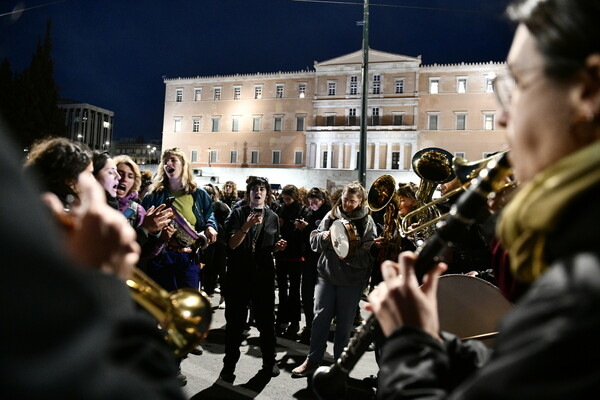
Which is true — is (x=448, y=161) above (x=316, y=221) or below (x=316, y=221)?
above

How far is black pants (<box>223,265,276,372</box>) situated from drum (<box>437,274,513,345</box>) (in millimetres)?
2778

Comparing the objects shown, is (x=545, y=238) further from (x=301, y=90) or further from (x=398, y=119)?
(x=301, y=90)

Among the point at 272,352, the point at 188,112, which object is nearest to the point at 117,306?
the point at 272,352

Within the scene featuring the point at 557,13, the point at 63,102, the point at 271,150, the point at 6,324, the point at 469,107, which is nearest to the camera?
the point at 6,324

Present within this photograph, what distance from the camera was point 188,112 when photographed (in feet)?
167

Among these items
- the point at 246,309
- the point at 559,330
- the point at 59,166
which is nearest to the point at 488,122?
the point at 246,309

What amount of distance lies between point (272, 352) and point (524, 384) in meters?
4.32

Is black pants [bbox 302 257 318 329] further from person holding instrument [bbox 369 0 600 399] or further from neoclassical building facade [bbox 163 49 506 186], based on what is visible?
neoclassical building facade [bbox 163 49 506 186]

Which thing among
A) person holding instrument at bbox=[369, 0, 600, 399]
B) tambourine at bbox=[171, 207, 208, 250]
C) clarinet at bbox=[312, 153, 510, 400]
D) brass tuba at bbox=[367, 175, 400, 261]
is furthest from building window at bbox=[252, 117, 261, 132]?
person holding instrument at bbox=[369, 0, 600, 399]

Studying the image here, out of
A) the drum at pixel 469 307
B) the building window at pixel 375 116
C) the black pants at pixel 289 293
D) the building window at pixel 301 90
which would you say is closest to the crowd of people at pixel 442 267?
the drum at pixel 469 307

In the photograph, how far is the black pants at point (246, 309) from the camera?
4.39 metres

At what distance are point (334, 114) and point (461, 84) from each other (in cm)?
1461

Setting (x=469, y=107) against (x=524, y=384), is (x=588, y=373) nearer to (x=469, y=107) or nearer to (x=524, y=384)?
(x=524, y=384)

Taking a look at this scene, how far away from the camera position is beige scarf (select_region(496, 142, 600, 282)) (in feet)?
2.18
